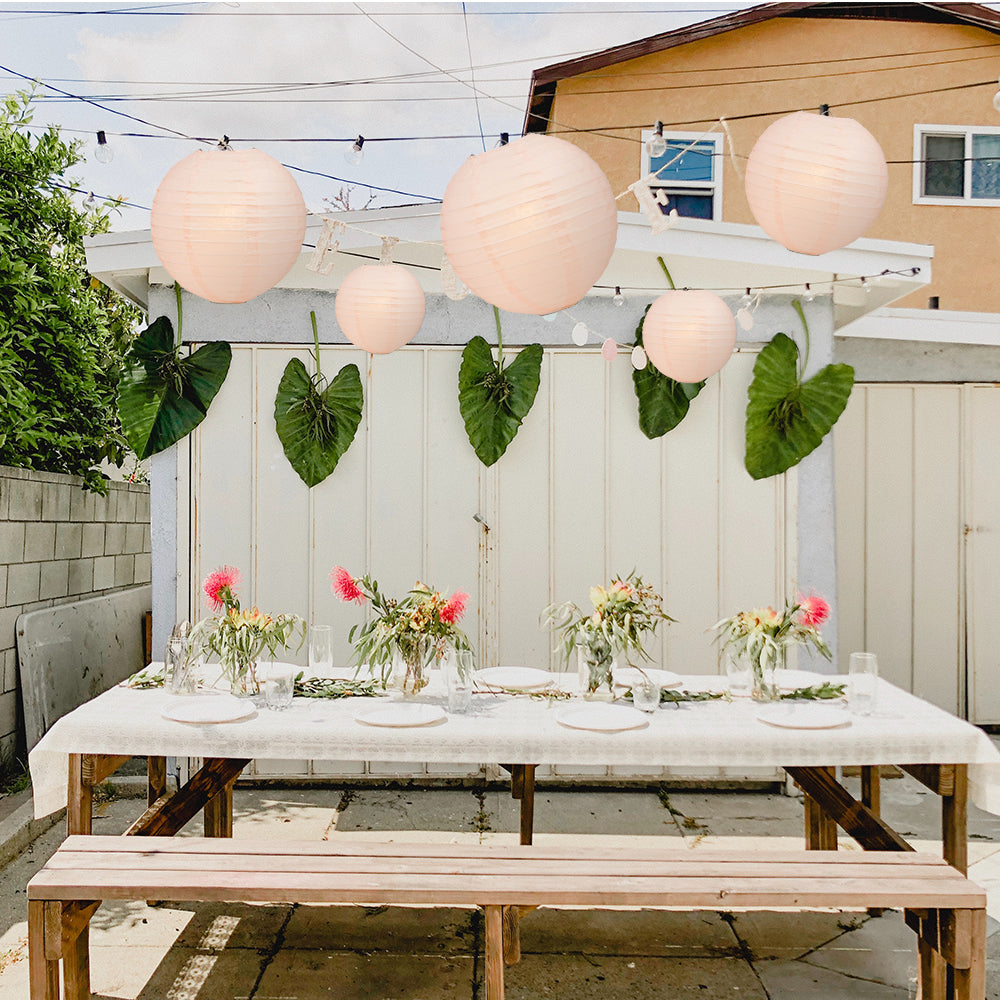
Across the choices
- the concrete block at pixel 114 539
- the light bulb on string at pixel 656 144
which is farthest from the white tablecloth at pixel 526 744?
the concrete block at pixel 114 539

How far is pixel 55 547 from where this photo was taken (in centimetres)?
480

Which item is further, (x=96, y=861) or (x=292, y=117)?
(x=292, y=117)

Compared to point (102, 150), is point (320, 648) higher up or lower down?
lower down

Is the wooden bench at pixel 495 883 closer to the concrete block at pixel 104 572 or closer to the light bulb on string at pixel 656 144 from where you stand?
the light bulb on string at pixel 656 144

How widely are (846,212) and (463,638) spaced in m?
1.68

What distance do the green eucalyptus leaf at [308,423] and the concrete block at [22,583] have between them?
1.45m

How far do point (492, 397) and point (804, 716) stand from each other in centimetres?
218

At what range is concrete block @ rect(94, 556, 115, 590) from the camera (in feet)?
17.7

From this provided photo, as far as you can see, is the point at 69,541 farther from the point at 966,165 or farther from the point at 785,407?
the point at 966,165

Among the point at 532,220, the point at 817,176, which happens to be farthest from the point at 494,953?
the point at 817,176

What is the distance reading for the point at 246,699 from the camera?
2906mm

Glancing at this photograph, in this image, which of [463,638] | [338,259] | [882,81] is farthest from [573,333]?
[882,81]

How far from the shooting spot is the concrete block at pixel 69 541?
190 inches

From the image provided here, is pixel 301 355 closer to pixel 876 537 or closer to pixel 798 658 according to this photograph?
pixel 798 658
